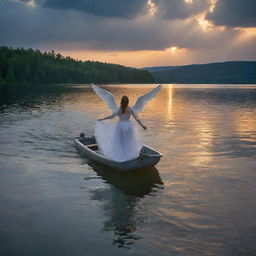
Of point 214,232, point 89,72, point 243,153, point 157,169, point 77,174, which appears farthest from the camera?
point 89,72

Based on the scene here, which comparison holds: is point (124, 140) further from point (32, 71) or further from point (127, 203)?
point (32, 71)

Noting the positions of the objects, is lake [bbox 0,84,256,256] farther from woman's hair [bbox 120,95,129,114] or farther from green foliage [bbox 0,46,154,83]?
green foliage [bbox 0,46,154,83]

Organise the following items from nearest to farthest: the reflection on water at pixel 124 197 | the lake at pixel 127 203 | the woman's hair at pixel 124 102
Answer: the lake at pixel 127 203
the reflection on water at pixel 124 197
the woman's hair at pixel 124 102

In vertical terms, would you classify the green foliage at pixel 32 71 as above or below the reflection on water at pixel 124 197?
above

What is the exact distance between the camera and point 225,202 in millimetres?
11859

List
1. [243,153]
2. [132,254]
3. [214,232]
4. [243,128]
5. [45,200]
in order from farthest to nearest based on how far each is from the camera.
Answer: [243,128] < [243,153] < [45,200] < [214,232] < [132,254]

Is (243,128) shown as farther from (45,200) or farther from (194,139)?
(45,200)

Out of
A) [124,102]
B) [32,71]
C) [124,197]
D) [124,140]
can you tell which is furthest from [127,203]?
[32,71]

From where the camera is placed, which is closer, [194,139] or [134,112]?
[134,112]

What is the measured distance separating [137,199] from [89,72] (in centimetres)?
18505

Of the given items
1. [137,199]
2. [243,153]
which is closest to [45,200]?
[137,199]

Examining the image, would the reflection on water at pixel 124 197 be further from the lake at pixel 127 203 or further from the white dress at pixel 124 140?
the white dress at pixel 124 140

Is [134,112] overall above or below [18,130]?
above

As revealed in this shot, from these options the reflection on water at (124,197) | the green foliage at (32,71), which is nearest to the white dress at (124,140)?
the reflection on water at (124,197)
